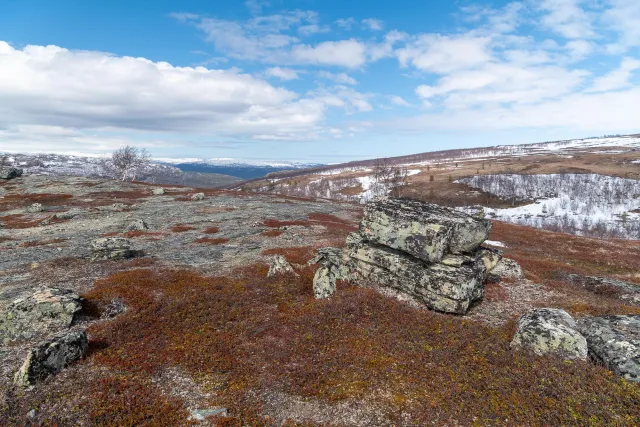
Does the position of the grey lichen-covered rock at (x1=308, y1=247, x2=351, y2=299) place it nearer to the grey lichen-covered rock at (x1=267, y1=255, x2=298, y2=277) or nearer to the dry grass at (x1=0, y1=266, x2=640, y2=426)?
the dry grass at (x1=0, y1=266, x2=640, y2=426)

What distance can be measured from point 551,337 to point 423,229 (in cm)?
907

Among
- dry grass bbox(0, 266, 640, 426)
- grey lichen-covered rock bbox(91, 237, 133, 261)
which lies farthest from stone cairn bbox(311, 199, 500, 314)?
grey lichen-covered rock bbox(91, 237, 133, 261)

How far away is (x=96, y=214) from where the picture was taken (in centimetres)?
6369

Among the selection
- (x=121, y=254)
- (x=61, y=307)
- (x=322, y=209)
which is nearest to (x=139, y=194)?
(x=322, y=209)

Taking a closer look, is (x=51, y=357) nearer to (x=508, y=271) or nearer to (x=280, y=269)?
(x=280, y=269)

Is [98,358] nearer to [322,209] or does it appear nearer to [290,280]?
[290,280]

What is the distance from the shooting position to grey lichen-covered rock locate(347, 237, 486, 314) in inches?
830

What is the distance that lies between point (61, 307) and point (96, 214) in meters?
52.2

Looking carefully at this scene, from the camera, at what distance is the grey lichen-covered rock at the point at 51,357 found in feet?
47.0

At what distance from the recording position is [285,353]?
17391mm

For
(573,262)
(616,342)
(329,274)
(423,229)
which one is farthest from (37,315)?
(573,262)

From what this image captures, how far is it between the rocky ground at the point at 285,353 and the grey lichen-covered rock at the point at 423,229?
145 inches

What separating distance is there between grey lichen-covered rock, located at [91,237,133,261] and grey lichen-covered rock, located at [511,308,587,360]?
115 ft

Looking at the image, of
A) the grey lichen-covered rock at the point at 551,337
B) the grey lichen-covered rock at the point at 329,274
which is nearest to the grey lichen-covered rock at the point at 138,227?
the grey lichen-covered rock at the point at 329,274
